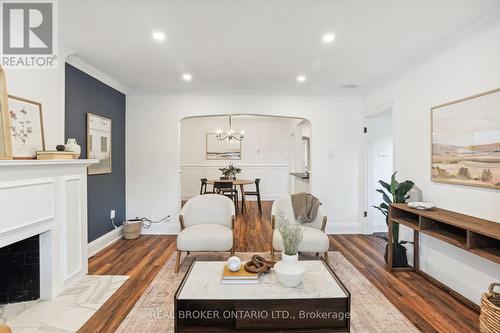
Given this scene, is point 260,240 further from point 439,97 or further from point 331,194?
point 439,97

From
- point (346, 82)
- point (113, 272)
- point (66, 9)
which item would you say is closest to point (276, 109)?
point (346, 82)

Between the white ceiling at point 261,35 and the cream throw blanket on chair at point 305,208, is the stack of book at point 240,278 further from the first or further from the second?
the white ceiling at point 261,35

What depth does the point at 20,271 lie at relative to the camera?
2297 millimetres

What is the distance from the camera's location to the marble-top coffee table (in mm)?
1681

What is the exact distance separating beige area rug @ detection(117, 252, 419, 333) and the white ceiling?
2.53 m

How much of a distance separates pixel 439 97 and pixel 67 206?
4025mm

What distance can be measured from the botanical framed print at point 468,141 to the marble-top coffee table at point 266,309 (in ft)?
5.50

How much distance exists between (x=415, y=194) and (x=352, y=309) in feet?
5.41

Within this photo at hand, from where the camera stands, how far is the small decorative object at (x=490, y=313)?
1633 millimetres

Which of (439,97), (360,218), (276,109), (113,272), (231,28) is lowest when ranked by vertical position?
(113,272)

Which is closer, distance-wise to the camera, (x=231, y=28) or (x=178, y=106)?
(x=231, y=28)

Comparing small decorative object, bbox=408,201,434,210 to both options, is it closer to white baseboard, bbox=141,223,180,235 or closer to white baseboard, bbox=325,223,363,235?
white baseboard, bbox=325,223,363,235

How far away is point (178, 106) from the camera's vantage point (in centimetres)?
446

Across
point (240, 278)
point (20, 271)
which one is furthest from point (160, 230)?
point (240, 278)
